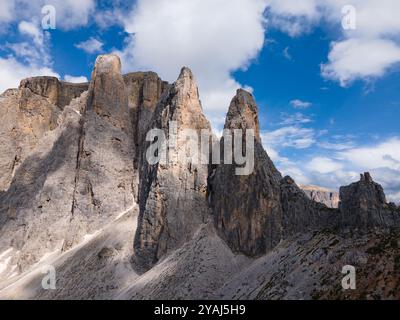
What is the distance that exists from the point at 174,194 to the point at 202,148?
21.9 feet

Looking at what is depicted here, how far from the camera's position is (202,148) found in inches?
2014

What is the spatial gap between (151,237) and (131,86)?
1279 inches

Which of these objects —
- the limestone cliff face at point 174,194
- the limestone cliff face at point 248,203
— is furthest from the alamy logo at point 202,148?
the limestone cliff face at point 248,203

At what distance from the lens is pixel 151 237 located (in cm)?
4762

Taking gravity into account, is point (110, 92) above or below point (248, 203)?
above

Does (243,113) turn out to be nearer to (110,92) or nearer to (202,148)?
(202,148)

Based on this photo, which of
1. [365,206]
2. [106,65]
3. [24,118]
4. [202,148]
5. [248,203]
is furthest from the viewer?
[24,118]

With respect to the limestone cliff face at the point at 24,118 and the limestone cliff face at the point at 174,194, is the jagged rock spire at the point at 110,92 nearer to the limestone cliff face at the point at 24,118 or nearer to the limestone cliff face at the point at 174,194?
the limestone cliff face at the point at 174,194

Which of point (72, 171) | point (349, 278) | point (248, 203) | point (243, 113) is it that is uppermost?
point (243, 113)

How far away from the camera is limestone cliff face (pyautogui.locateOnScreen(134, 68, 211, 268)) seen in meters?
46.6

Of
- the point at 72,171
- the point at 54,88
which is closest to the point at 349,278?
the point at 72,171
